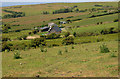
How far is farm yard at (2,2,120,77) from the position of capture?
34.6 feet

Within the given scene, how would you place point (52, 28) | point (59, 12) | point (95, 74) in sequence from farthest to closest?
point (59, 12) < point (52, 28) < point (95, 74)

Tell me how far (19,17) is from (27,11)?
17342 mm

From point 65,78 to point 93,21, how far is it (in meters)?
65.3

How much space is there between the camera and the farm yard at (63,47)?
10539 mm

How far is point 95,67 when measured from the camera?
10.5 meters

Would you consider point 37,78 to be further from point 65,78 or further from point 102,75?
point 102,75

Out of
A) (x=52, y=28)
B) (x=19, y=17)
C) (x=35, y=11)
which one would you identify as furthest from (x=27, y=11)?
(x=52, y=28)

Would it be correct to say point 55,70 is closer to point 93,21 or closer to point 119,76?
point 119,76

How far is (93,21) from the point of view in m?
71.9

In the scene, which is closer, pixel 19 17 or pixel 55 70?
pixel 55 70

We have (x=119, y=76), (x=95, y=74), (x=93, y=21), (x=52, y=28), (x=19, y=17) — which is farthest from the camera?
(x=19, y=17)

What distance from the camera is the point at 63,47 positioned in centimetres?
2588

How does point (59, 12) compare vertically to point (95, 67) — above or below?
above

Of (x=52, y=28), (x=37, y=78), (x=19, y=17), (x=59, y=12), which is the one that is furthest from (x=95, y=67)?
(x=59, y=12)
